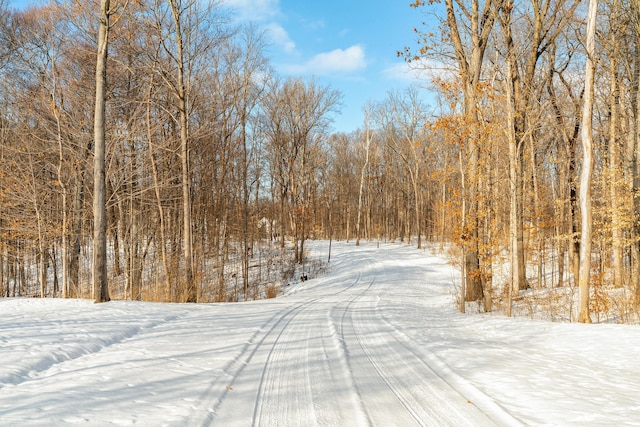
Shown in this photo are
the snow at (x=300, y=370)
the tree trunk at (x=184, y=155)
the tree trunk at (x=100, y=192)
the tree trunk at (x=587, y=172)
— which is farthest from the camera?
the tree trunk at (x=184, y=155)

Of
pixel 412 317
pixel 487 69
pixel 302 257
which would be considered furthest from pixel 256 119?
pixel 412 317

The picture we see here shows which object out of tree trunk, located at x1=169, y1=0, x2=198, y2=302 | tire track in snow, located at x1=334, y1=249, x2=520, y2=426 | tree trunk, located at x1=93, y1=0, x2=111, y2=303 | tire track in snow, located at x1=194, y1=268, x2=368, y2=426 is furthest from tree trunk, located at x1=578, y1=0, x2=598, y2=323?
tree trunk, located at x1=93, y1=0, x2=111, y2=303

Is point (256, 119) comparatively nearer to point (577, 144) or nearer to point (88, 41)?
point (88, 41)

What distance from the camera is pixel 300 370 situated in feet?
16.1

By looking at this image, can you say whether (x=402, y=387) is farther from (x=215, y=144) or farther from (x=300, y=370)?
(x=215, y=144)

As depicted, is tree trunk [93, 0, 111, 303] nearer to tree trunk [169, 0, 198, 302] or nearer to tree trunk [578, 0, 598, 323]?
tree trunk [169, 0, 198, 302]

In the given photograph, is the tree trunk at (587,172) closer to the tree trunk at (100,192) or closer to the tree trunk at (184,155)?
the tree trunk at (184,155)

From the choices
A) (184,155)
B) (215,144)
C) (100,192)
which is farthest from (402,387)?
(215,144)

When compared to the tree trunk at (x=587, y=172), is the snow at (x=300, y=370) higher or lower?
lower

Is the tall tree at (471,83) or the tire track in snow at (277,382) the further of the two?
the tall tree at (471,83)

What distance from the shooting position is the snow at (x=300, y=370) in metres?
3.55

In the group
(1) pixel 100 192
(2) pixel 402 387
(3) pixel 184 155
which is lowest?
(2) pixel 402 387

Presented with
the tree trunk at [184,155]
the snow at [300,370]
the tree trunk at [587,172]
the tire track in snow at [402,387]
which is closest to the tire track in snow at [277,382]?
the snow at [300,370]

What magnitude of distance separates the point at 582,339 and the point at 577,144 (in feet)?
51.5
